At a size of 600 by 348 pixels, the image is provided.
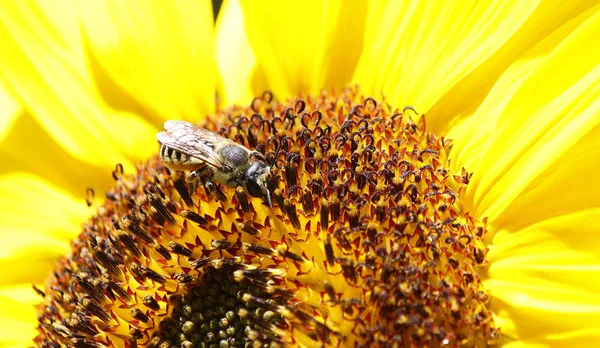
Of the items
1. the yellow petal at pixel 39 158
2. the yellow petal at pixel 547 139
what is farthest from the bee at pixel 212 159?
the yellow petal at pixel 39 158

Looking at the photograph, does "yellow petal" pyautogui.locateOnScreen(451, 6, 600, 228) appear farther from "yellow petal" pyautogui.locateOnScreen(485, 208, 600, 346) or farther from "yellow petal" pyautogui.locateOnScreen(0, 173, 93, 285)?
"yellow petal" pyautogui.locateOnScreen(0, 173, 93, 285)

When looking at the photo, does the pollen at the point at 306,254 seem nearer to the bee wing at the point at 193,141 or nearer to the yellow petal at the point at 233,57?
the bee wing at the point at 193,141

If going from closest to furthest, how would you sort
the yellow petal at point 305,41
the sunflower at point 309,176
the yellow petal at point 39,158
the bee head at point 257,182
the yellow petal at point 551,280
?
the yellow petal at point 551,280, the sunflower at point 309,176, the bee head at point 257,182, the yellow petal at point 305,41, the yellow petal at point 39,158

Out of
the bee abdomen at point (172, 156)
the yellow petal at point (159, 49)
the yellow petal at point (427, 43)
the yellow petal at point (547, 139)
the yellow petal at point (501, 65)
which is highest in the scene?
the yellow petal at point (159, 49)

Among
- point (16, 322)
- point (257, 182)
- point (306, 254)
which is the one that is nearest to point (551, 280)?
point (306, 254)


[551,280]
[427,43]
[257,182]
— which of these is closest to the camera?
[551,280]

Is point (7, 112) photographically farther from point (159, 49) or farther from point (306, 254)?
point (306, 254)

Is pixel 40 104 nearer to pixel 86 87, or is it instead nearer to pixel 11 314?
pixel 86 87
